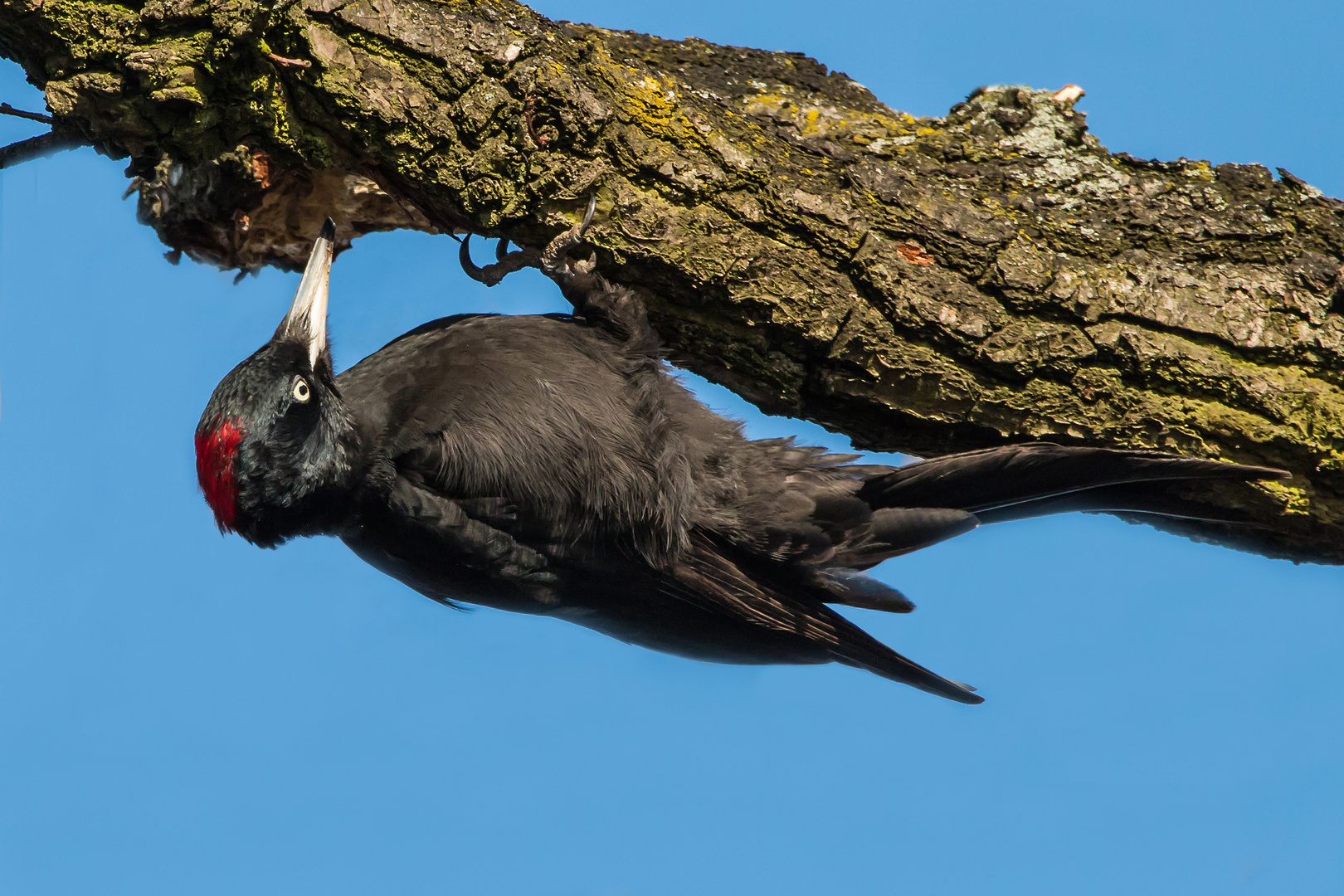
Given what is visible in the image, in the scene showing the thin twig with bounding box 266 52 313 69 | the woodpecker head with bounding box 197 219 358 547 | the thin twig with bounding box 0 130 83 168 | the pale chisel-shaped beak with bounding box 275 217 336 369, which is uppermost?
the thin twig with bounding box 266 52 313 69

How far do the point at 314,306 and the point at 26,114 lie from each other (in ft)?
3.07

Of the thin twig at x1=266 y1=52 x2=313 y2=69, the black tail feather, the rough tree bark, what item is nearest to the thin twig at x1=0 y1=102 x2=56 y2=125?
the rough tree bark

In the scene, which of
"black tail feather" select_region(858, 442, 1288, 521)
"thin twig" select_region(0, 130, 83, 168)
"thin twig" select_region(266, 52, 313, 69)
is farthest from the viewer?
"thin twig" select_region(0, 130, 83, 168)

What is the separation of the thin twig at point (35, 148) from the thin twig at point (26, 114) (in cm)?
7

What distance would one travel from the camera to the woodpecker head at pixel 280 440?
8.88 ft

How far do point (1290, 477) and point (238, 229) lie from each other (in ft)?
9.90

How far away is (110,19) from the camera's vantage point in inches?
105

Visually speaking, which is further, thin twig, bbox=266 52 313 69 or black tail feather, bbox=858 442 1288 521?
black tail feather, bbox=858 442 1288 521

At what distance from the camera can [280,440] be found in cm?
271

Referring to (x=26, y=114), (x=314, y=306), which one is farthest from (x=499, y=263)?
(x=26, y=114)

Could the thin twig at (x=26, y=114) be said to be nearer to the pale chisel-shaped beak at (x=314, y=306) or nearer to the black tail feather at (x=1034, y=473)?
the pale chisel-shaped beak at (x=314, y=306)

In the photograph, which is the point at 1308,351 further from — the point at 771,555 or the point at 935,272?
the point at 771,555

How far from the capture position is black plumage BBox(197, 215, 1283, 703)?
9.06ft

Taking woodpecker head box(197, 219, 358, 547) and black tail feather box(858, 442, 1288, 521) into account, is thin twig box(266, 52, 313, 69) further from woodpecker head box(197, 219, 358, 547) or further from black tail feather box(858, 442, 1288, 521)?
black tail feather box(858, 442, 1288, 521)
